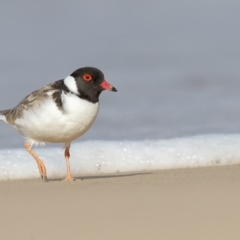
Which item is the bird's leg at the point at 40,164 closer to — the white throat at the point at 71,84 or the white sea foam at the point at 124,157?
the white sea foam at the point at 124,157

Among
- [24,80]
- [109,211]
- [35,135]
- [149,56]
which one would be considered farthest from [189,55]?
[109,211]

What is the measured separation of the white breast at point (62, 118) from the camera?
926 centimetres

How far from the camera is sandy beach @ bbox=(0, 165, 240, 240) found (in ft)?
20.6

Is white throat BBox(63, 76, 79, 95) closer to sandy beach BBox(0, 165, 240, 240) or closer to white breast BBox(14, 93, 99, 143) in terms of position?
white breast BBox(14, 93, 99, 143)

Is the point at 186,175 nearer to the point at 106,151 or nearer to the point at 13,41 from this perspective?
the point at 106,151

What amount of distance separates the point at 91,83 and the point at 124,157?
4.01ft

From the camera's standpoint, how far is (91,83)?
9570mm

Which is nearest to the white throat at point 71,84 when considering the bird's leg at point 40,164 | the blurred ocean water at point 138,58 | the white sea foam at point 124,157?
the bird's leg at point 40,164

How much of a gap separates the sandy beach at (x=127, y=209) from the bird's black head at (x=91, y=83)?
122 centimetres

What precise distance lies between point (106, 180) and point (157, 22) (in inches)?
418

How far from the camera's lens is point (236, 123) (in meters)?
12.0

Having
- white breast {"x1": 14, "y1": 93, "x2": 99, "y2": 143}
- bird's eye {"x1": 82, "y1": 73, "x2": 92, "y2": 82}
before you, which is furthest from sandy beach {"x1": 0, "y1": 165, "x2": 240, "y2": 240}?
bird's eye {"x1": 82, "y1": 73, "x2": 92, "y2": 82}

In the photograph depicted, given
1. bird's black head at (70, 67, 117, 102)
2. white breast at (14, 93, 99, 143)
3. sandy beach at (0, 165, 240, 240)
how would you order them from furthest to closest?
bird's black head at (70, 67, 117, 102) → white breast at (14, 93, 99, 143) → sandy beach at (0, 165, 240, 240)

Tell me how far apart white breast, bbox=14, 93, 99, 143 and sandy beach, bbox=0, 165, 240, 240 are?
0.87m
